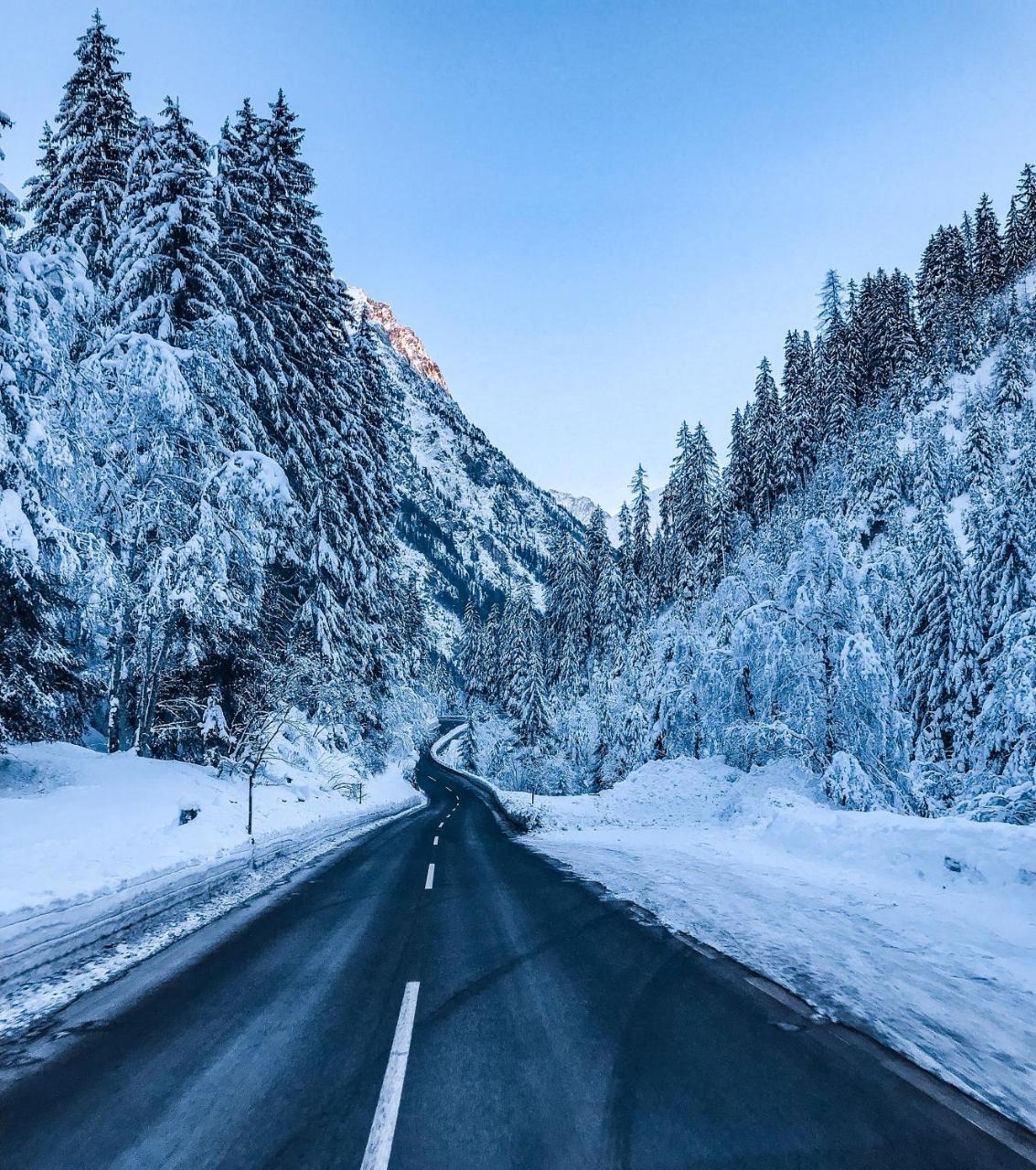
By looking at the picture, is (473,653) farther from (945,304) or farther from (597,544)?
(945,304)

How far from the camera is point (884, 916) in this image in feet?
21.8

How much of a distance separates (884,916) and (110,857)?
10.1m

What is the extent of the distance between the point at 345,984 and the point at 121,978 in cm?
201

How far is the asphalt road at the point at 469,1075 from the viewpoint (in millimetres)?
2881

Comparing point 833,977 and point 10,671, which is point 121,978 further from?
point 10,671

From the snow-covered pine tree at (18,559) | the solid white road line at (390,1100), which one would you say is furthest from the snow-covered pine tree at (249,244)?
the solid white road line at (390,1100)

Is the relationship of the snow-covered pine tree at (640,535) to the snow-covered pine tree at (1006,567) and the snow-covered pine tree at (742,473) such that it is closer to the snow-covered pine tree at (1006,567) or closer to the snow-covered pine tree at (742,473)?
the snow-covered pine tree at (742,473)

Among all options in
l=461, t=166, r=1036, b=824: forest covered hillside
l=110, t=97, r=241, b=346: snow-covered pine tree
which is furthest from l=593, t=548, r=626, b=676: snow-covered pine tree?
l=110, t=97, r=241, b=346: snow-covered pine tree

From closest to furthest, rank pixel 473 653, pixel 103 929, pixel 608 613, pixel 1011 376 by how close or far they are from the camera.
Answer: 1. pixel 103 929
2. pixel 1011 376
3. pixel 608 613
4. pixel 473 653

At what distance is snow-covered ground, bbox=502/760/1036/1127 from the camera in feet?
13.3

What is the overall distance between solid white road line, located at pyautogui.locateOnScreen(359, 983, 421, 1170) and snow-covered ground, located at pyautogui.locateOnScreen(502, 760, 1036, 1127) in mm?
3113

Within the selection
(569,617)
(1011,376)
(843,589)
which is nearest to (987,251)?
(1011,376)

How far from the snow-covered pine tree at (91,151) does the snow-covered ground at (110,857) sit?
1330cm

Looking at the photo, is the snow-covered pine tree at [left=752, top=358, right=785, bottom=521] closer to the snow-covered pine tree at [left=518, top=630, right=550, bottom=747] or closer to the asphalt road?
the snow-covered pine tree at [left=518, top=630, right=550, bottom=747]
